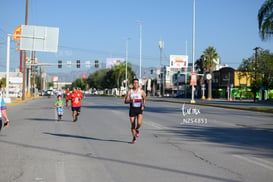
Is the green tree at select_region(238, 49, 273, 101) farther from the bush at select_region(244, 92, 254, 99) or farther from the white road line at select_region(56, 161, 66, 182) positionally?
the white road line at select_region(56, 161, 66, 182)

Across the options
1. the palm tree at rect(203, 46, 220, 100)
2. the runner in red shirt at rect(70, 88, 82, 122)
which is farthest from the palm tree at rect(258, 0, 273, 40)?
the palm tree at rect(203, 46, 220, 100)

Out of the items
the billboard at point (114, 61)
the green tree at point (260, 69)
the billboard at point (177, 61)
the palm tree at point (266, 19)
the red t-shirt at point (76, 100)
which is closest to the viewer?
the red t-shirt at point (76, 100)

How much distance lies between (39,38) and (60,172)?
32840 mm

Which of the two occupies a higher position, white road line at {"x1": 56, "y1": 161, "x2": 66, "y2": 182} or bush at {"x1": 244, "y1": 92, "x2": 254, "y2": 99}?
bush at {"x1": 244, "y1": 92, "x2": 254, "y2": 99}

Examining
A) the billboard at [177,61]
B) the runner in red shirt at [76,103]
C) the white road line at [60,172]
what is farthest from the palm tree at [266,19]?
the billboard at [177,61]

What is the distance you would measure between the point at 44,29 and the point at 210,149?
31.4 m

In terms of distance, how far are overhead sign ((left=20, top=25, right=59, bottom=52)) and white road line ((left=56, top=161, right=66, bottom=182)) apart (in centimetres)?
3138

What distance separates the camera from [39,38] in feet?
126

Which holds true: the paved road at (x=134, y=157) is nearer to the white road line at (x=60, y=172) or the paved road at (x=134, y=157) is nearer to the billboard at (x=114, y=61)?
the white road line at (x=60, y=172)

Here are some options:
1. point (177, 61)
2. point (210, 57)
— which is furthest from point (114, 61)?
point (210, 57)

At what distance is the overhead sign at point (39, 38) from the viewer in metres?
38.2

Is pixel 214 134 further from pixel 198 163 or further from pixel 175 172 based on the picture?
pixel 175 172

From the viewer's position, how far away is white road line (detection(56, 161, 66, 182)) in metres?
6.79

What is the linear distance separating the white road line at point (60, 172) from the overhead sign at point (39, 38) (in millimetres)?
31380
